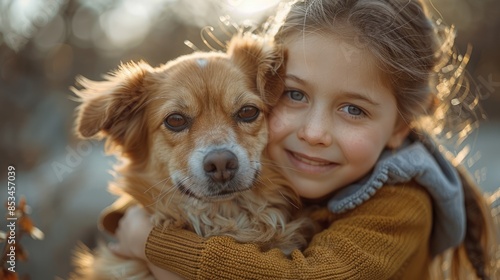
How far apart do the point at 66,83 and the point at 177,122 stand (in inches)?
132

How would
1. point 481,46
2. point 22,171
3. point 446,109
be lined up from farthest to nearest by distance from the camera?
point 481,46, point 22,171, point 446,109

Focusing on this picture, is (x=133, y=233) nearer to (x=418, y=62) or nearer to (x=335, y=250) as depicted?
(x=335, y=250)

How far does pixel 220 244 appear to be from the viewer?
2400mm

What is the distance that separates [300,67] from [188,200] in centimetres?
87

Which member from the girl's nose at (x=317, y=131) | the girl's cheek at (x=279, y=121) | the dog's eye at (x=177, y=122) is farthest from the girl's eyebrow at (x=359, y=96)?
the dog's eye at (x=177, y=122)

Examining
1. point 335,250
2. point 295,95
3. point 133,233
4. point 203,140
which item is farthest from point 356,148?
point 133,233

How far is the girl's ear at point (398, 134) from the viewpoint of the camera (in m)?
2.90

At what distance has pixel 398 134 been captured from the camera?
2930mm

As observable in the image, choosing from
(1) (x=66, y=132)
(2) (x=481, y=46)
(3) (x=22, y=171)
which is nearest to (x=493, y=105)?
(2) (x=481, y=46)

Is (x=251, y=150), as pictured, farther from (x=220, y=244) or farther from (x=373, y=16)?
(x=373, y=16)

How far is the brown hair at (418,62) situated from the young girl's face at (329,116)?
7cm

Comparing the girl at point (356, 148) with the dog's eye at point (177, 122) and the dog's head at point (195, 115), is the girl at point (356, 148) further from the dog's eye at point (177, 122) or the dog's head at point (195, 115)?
the dog's eye at point (177, 122)

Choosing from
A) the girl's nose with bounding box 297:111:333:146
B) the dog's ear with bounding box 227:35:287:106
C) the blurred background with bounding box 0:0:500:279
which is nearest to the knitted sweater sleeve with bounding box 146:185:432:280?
the girl's nose with bounding box 297:111:333:146

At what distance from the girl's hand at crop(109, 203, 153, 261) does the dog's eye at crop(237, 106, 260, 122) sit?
710mm
